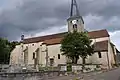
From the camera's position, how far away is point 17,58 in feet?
214

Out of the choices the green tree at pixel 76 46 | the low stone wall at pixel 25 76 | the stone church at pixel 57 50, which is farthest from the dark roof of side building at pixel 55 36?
the low stone wall at pixel 25 76

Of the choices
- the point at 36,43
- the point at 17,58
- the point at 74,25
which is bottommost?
the point at 17,58

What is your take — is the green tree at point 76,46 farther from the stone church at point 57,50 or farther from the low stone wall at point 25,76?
the low stone wall at point 25,76

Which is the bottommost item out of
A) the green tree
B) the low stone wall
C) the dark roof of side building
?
the low stone wall

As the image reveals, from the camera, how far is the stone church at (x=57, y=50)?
4866cm

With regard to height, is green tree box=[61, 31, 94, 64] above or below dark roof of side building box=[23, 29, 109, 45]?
below

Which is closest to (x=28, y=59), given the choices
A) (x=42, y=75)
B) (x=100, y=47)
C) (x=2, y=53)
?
(x=2, y=53)

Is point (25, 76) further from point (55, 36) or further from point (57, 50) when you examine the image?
point (55, 36)

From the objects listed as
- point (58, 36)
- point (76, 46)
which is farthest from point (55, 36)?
point (76, 46)

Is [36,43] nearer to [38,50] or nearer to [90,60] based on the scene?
[38,50]

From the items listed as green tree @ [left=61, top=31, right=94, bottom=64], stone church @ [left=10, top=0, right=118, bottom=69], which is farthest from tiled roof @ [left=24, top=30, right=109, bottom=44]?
green tree @ [left=61, top=31, right=94, bottom=64]

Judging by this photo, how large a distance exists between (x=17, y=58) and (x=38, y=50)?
10.4 m

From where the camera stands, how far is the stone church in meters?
48.7

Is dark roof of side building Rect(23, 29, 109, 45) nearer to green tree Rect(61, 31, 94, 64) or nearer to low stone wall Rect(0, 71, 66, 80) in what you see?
green tree Rect(61, 31, 94, 64)
